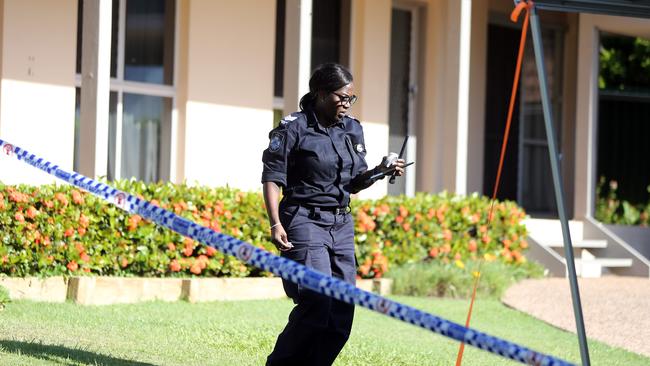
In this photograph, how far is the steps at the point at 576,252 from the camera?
12.7 meters

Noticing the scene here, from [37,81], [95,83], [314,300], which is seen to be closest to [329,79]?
[314,300]

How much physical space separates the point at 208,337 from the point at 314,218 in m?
2.09

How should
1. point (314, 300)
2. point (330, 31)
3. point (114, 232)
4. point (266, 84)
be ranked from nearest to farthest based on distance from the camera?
point (314, 300)
point (114, 232)
point (266, 84)
point (330, 31)

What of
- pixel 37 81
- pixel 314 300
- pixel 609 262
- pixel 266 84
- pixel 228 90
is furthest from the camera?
pixel 609 262

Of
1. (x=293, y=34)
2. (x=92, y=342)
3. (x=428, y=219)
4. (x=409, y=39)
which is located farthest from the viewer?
(x=409, y=39)

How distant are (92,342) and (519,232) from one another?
681cm

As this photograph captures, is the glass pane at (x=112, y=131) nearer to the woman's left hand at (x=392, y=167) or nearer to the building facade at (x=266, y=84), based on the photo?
the building facade at (x=266, y=84)

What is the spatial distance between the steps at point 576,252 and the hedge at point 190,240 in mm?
392

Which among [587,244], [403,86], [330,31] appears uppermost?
[330,31]

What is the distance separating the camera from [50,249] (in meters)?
8.88

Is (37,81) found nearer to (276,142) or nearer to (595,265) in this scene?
(276,142)

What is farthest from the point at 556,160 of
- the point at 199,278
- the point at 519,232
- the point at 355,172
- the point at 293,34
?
the point at 519,232

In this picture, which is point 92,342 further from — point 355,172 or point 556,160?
point 556,160

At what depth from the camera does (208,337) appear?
7.35m
